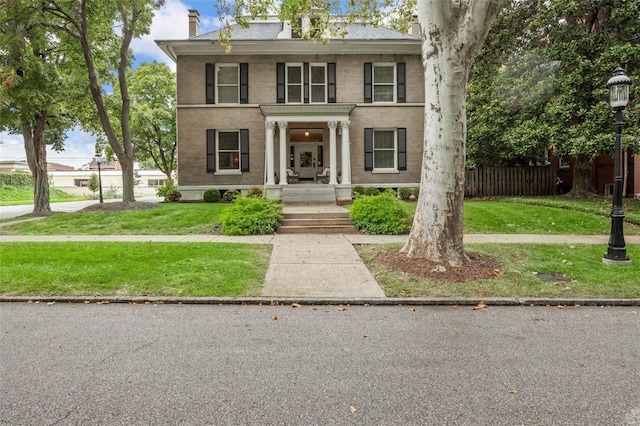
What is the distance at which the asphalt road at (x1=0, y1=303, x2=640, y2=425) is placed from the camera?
8.19 feet

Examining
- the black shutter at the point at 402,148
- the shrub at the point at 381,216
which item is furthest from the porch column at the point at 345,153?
the shrub at the point at 381,216

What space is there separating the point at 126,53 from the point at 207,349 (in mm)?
15464

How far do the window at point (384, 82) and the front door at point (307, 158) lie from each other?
360 cm

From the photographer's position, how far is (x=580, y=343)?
11.9 feet

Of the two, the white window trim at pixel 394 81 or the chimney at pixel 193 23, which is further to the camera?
the chimney at pixel 193 23

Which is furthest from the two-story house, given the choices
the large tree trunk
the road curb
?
the road curb

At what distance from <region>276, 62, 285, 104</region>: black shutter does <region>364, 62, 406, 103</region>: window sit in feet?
13.4

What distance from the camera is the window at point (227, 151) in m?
17.9

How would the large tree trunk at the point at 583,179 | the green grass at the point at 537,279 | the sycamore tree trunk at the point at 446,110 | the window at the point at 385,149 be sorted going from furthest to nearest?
the window at the point at 385,149
the large tree trunk at the point at 583,179
the sycamore tree trunk at the point at 446,110
the green grass at the point at 537,279

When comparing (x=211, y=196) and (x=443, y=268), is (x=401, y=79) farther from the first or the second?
(x=443, y=268)

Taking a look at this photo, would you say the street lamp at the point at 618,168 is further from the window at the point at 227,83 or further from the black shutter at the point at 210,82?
the black shutter at the point at 210,82

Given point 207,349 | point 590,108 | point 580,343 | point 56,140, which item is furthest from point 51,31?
point 590,108

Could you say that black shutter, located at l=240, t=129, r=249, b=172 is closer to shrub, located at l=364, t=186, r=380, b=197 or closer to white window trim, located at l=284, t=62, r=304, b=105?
white window trim, located at l=284, t=62, r=304, b=105

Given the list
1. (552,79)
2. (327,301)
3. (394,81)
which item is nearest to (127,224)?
(327,301)
